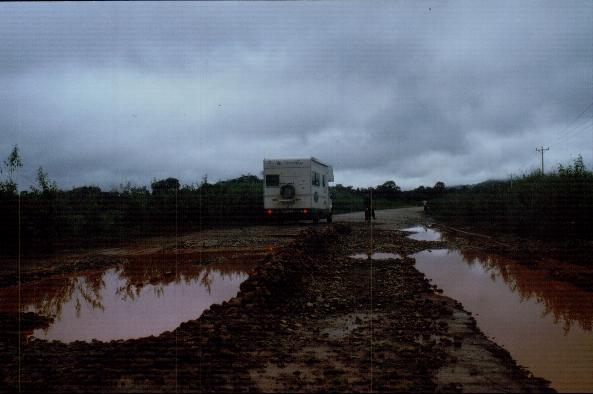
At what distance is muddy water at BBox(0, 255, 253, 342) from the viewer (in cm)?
602

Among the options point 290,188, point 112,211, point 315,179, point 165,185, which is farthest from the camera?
point 165,185

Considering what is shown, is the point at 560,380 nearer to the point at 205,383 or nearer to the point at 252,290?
the point at 205,383

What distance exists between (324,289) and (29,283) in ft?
19.1

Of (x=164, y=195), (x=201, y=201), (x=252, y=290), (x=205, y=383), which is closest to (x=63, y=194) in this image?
(x=164, y=195)

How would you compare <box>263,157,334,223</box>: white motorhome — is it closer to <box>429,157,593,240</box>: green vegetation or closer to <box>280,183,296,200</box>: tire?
<box>280,183,296,200</box>: tire

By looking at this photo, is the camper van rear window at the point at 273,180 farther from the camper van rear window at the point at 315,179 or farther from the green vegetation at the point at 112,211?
the green vegetation at the point at 112,211

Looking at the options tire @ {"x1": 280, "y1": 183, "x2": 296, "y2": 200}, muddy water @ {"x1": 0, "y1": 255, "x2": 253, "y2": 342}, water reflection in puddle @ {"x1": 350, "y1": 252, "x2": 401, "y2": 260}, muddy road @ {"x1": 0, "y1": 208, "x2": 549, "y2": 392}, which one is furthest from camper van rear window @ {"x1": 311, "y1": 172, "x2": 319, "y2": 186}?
muddy road @ {"x1": 0, "y1": 208, "x2": 549, "y2": 392}

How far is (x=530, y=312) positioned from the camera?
6.63 m

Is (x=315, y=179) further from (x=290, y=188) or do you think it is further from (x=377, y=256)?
(x=377, y=256)

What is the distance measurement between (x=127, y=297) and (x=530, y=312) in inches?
250

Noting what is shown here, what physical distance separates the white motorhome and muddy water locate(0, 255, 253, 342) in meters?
11.3

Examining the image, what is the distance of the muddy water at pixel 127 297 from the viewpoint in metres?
6.02

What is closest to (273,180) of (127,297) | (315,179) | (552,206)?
(315,179)

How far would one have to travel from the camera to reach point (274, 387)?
3678 millimetres
